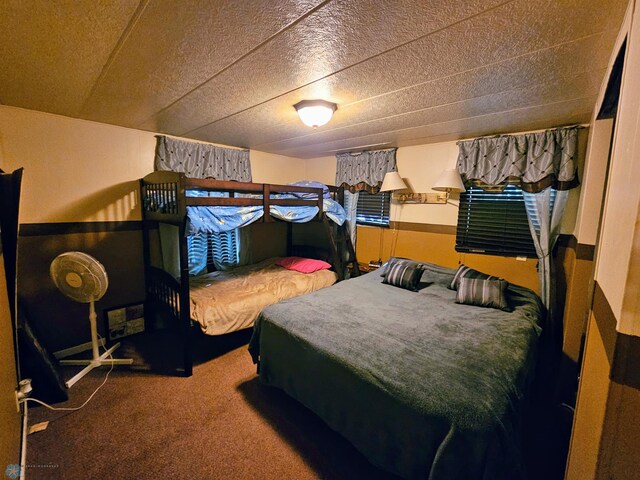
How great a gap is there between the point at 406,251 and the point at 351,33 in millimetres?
2633

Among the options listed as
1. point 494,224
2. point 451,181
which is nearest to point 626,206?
point 451,181

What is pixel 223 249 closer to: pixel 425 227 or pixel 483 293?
pixel 425 227

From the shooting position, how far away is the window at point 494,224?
2559 mm

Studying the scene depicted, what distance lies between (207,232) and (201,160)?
3.38ft

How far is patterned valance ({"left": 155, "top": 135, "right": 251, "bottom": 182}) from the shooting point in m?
2.87

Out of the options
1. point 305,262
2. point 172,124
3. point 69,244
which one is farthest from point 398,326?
point 69,244

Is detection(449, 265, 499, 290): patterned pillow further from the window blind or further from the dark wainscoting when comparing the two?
the dark wainscoting

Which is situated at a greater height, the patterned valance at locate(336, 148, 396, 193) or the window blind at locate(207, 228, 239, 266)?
the patterned valance at locate(336, 148, 396, 193)

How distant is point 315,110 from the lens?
6.35 feet

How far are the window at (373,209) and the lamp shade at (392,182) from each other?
313mm

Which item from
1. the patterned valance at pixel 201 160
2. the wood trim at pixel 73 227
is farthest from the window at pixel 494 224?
the wood trim at pixel 73 227

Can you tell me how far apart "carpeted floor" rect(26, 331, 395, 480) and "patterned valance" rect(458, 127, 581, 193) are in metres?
2.63

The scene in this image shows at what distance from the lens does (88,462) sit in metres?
1.48

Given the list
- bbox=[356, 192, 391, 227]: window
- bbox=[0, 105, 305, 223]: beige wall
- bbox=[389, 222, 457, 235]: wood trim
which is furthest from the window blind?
bbox=[389, 222, 457, 235]: wood trim
